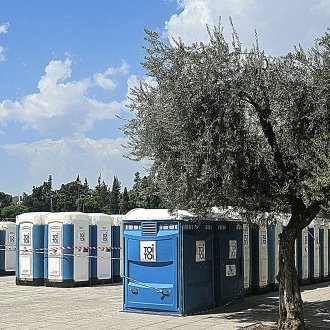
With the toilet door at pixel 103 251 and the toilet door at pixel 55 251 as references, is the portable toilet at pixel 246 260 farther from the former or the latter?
the toilet door at pixel 55 251

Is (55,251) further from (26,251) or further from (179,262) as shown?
(179,262)

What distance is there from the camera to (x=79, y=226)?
20.1 metres

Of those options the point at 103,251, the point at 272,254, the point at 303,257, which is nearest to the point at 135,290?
the point at 272,254

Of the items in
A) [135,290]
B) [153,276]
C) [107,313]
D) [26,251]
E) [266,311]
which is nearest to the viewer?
[153,276]

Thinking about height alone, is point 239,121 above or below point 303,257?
above

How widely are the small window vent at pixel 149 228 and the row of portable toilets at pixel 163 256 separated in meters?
0.02

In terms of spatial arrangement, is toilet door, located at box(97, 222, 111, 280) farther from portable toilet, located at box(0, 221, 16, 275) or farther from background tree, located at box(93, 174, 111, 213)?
background tree, located at box(93, 174, 111, 213)

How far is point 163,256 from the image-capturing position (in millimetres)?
13250

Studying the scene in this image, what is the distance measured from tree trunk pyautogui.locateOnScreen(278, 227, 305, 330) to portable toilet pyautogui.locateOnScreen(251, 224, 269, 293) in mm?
5600

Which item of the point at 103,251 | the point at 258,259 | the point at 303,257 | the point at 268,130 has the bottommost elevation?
the point at 303,257

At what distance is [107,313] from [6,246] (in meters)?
12.7

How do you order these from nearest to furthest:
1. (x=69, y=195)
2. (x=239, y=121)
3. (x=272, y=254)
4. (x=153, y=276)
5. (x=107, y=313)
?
(x=239, y=121)
(x=153, y=276)
(x=107, y=313)
(x=272, y=254)
(x=69, y=195)

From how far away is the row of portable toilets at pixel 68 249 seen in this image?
65.1 ft

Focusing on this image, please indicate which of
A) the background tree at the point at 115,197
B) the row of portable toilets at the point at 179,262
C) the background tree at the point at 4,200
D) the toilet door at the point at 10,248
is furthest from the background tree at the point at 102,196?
the row of portable toilets at the point at 179,262
